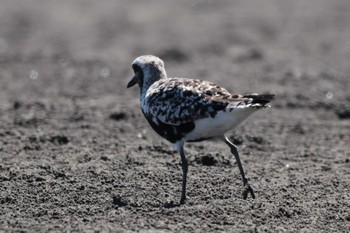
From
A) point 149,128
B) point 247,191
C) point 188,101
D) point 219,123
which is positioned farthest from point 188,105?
point 149,128

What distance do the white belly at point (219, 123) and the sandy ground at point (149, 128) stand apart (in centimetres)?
65

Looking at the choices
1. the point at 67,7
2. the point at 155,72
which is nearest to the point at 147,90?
the point at 155,72

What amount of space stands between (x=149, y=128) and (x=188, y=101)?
9.70 feet

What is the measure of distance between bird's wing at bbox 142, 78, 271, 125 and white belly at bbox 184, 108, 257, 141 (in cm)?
5

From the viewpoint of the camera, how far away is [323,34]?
1736cm

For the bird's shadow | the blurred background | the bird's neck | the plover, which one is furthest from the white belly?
the blurred background

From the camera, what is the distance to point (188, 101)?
8.48 meters

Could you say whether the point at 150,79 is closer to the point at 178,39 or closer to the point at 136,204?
the point at 136,204

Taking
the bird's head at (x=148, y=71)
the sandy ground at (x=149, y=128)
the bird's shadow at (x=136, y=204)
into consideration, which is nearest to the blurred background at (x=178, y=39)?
the sandy ground at (x=149, y=128)

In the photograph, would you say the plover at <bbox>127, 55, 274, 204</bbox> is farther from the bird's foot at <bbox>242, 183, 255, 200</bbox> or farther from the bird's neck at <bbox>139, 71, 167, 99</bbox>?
the bird's neck at <bbox>139, 71, 167, 99</bbox>

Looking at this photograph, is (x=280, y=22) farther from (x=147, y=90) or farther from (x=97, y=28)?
(x=147, y=90)

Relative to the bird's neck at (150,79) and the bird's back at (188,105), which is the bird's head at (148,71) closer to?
the bird's neck at (150,79)

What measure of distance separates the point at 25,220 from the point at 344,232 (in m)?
3.02

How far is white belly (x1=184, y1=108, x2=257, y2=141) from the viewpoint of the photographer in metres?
8.16
